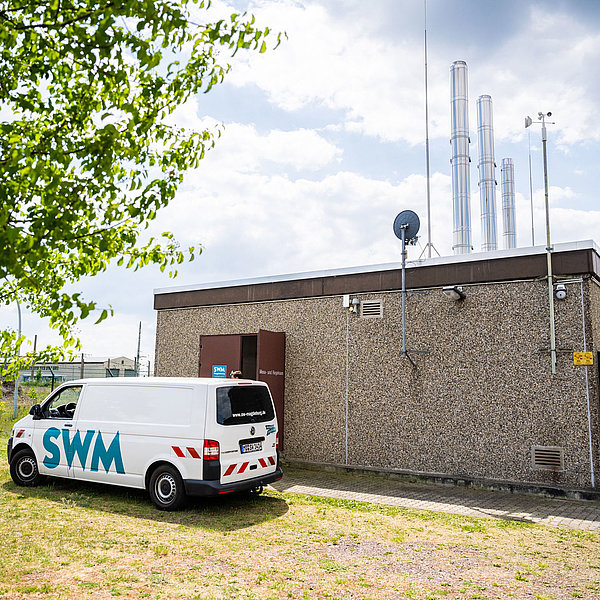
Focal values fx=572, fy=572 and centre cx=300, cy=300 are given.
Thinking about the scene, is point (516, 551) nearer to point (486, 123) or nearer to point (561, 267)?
point (561, 267)

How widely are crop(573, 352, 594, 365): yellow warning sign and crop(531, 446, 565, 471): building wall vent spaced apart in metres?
1.38

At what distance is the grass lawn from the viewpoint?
4.81 meters

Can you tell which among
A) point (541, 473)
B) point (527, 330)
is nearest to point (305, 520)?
point (541, 473)

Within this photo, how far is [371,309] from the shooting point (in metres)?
11.2

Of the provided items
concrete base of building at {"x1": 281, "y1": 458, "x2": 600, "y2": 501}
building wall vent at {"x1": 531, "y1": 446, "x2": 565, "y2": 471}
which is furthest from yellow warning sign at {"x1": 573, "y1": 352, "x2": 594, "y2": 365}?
concrete base of building at {"x1": 281, "y1": 458, "x2": 600, "y2": 501}

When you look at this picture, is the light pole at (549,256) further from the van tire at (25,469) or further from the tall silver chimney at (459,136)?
the van tire at (25,469)

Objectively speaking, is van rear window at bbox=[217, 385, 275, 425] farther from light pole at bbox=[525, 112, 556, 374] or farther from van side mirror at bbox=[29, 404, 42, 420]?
light pole at bbox=[525, 112, 556, 374]

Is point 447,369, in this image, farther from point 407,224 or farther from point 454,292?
point 407,224

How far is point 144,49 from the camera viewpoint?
3498mm

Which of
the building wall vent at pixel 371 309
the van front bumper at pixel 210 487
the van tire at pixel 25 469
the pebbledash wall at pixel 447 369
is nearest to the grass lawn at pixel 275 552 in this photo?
the van front bumper at pixel 210 487

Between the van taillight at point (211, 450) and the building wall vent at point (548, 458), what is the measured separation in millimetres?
5178

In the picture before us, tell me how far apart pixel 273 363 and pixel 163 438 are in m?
4.27

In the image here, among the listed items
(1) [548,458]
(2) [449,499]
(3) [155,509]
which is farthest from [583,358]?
(3) [155,509]

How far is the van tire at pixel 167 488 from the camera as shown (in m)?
7.41
